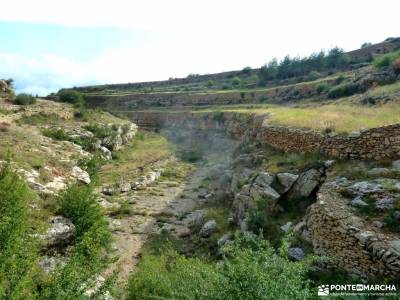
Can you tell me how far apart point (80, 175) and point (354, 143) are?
549 inches

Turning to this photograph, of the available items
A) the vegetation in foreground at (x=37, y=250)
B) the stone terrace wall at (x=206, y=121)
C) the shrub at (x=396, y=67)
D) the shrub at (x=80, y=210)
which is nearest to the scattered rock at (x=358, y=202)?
the vegetation in foreground at (x=37, y=250)

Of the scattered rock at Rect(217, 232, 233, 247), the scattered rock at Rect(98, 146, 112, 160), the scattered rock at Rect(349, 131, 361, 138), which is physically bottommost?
the scattered rock at Rect(217, 232, 233, 247)

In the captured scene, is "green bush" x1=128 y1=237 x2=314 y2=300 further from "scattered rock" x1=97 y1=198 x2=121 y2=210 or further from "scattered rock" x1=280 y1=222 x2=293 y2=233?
"scattered rock" x1=97 y1=198 x2=121 y2=210

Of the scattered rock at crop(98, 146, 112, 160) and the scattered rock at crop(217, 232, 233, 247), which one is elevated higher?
the scattered rock at crop(98, 146, 112, 160)

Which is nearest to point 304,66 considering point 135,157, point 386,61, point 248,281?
point 386,61

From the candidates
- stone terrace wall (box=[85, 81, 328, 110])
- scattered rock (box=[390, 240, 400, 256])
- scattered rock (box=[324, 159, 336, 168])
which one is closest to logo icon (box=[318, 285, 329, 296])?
scattered rock (box=[390, 240, 400, 256])

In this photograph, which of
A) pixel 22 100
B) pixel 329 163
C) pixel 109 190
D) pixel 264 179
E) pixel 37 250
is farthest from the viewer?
pixel 22 100

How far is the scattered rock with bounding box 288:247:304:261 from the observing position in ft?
37.4

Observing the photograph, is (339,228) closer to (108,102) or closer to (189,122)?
(189,122)

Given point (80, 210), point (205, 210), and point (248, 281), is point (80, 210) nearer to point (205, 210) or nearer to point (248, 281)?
point (205, 210)

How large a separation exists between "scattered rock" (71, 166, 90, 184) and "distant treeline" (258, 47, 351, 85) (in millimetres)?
47962

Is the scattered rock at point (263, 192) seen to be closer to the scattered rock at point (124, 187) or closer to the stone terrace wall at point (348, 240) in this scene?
→ the stone terrace wall at point (348, 240)

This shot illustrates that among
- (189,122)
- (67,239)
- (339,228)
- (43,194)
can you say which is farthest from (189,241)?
(189,122)

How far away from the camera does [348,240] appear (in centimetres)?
1032
